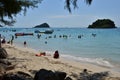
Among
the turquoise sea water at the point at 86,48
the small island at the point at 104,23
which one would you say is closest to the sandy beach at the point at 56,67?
the turquoise sea water at the point at 86,48

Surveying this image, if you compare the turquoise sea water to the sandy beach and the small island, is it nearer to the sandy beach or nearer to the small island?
the sandy beach

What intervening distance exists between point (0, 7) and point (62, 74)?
6908 mm

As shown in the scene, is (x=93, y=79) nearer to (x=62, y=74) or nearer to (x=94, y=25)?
(x=62, y=74)

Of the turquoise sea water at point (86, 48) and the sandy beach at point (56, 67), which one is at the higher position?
the sandy beach at point (56, 67)

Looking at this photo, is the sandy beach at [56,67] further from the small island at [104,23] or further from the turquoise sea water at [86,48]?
the small island at [104,23]

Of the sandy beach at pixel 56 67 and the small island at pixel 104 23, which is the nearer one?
the sandy beach at pixel 56 67

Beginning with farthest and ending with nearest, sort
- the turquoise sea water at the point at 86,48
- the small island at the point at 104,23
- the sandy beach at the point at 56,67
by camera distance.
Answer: the small island at the point at 104,23
the turquoise sea water at the point at 86,48
the sandy beach at the point at 56,67

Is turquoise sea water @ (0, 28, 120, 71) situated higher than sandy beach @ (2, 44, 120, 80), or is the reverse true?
sandy beach @ (2, 44, 120, 80)

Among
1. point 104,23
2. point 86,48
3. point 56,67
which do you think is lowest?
point 86,48

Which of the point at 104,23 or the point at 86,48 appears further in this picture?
the point at 104,23

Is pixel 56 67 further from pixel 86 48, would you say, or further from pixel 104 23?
pixel 104 23

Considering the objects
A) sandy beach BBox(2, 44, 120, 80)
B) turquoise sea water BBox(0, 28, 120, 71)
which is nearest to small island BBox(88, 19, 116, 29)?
turquoise sea water BBox(0, 28, 120, 71)

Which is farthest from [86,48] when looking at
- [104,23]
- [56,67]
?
[104,23]

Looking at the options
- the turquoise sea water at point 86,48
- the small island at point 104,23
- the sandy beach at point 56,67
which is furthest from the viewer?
the small island at point 104,23
